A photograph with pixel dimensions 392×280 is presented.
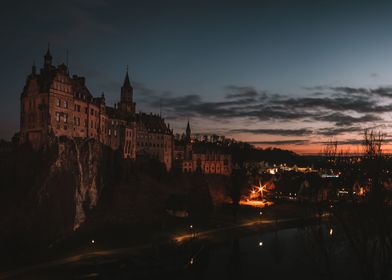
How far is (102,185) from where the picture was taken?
81.1 metres

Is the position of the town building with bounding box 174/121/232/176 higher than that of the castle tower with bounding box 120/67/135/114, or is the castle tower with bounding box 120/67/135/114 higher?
the castle tower with bounding box 120/67/135/114

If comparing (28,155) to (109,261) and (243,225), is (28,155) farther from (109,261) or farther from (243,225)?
(243,225)

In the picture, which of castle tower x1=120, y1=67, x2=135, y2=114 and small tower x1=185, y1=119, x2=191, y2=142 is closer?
castle tower x1=120, y1=67, x2=135, y2=114

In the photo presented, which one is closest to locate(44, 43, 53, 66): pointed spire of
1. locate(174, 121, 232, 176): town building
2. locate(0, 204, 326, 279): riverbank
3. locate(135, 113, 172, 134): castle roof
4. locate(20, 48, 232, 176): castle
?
locate(20, 48, 232, 176): castle

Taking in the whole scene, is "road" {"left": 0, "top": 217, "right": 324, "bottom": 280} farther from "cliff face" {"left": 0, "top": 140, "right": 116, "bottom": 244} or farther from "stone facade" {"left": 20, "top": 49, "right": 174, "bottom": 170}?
"stone facade" {"left": 20, "top": 49, "right": 174, "bottom": 170}

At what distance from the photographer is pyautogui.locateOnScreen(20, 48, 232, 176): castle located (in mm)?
69062

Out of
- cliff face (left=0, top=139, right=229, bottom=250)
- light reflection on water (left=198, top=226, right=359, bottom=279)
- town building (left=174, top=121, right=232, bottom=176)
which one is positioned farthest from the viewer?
town building (left=174, top=121, right=232, bottom=176)

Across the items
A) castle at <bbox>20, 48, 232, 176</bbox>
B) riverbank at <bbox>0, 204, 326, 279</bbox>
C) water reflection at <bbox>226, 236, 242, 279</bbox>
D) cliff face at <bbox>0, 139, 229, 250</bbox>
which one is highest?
castle at <bbox>20, 48, 232, 176</bbox>

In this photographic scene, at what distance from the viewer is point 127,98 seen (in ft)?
362

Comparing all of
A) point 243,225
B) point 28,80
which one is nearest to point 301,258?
point 243,225

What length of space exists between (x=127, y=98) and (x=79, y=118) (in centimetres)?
3488

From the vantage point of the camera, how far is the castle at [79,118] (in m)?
69.1

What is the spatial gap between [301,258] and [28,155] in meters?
46.2

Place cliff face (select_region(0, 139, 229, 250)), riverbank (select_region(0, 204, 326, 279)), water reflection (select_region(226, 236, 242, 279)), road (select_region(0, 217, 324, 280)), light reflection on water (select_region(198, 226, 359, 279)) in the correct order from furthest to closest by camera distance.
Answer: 1. cliff face (select_region(0, 139, 229, 250))
2. water reflection (select_region(226, 236, 242, 279))
3. light reflection on water (select_region(198, 226, 359, 279))
4. riverbank (select_region(0, 204, 326, 279))
5. road (select_region(0, 217, 324, 280))
